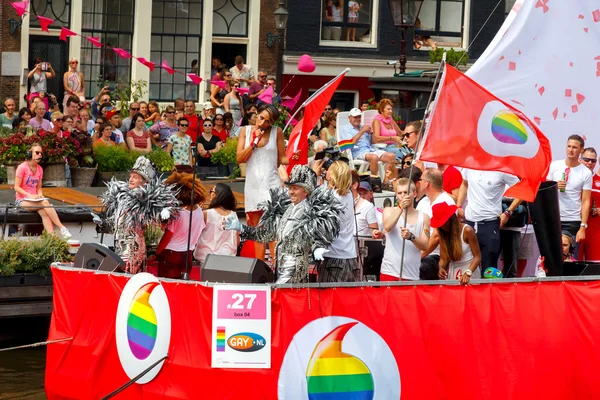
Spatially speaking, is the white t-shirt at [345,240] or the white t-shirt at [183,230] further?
the white t-shirt at [183,230]

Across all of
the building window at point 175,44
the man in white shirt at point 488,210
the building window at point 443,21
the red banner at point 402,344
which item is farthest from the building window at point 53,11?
the red banner at point 402,344

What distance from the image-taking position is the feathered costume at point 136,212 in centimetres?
1098

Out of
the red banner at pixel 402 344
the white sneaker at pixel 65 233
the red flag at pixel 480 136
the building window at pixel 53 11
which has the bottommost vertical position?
the red banner at pixel 402 344

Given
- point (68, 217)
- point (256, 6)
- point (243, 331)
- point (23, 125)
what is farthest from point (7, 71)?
point (243, 331)

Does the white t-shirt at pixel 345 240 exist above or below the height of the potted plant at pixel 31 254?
above

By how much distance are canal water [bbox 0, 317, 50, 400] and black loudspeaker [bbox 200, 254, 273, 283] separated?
3.54 metres

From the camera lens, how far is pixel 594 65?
40.6 feet

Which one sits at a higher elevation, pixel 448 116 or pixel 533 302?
pixel 448 116

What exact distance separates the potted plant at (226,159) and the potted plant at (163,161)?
30.5 inches

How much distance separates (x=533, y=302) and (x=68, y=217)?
656 centimetres

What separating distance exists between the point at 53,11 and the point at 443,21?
9434 millimetres

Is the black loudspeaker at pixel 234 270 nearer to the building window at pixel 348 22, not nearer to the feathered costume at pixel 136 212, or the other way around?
the feathered costume at pixel 136 212

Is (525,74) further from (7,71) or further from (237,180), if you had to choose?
(7,71)

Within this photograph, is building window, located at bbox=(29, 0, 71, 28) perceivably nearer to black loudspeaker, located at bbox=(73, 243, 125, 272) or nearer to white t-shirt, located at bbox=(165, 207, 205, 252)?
black loudspeaker, located at bbox=(73, 243, 125, 272)
